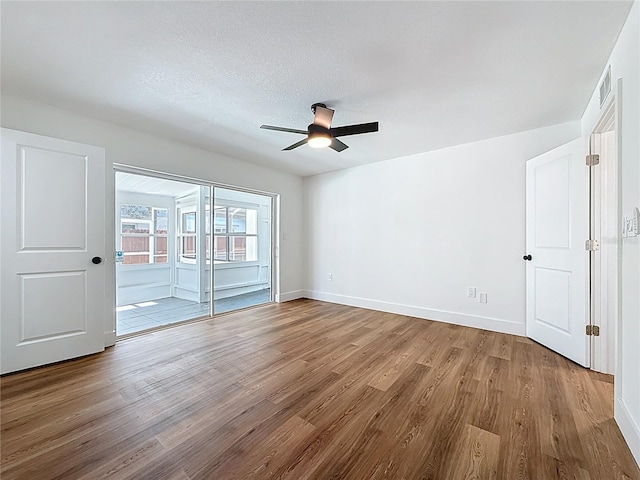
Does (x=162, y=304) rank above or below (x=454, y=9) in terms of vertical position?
below

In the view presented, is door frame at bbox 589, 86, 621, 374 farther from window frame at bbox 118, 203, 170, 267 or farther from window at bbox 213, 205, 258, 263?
window frame at bbox 118, 203, 170, 267

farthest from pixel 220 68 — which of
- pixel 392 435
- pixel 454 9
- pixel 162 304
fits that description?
pixel 162 304

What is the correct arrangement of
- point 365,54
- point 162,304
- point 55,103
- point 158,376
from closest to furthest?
point 365,54 < point 158,376 < point 55,103 < point 162,304

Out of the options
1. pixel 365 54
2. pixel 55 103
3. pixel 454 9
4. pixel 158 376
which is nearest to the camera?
pixel 454 9

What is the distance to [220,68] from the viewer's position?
2.11 meters

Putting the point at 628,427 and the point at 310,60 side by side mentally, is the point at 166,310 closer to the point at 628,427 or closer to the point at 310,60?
the point at 310,60

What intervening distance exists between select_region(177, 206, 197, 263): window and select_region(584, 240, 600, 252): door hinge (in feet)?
19.5

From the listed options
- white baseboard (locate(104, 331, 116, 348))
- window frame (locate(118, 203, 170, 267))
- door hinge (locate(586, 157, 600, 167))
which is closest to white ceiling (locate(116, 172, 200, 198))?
window frame (locate(118, 203, 170, 267))

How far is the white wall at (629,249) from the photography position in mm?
1471

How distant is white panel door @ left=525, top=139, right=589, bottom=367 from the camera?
2.55m

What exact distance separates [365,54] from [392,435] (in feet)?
8.23

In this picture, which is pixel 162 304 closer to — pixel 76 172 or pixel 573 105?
pixel 76 172

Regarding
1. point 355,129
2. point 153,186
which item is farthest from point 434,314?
point 153,186

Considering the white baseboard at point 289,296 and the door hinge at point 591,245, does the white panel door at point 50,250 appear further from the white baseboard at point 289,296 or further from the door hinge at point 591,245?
the door hinge at point 591,245
